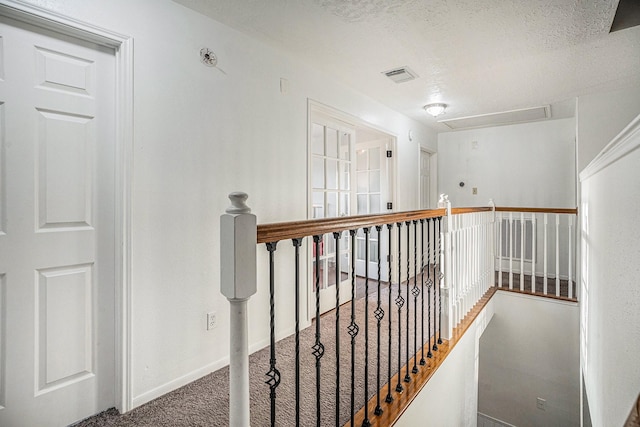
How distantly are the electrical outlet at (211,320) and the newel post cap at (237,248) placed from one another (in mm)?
1214

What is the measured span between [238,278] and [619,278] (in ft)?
4.59

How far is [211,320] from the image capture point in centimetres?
199

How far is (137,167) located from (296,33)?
4.69 ft

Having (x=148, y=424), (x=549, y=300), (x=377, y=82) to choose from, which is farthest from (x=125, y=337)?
(x=549, y=300)

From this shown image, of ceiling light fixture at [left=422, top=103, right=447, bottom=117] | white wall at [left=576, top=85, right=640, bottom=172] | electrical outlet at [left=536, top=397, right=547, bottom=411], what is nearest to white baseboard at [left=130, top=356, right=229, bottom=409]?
ceiling light fixture at [left=422, top=103, right=447, bottom=117]

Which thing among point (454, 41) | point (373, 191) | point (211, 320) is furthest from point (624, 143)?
point (373, 191)

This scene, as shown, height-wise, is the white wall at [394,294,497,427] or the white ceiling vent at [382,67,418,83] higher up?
the white ceiling vent at [382,67,418,83]

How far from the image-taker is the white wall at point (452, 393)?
179 centimetres

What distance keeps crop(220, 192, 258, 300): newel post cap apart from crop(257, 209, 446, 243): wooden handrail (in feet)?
0.16

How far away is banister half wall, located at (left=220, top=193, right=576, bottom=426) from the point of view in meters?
0.95

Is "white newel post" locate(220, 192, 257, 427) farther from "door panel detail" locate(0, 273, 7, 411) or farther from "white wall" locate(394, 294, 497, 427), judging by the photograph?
"door panel detail" locate(0, 273, 7, 411)

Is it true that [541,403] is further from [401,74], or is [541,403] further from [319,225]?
[319,225]

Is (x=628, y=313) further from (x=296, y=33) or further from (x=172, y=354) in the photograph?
(x=296, y=33)

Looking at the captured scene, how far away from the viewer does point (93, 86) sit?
5.26 ft
